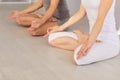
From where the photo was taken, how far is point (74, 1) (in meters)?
4.69

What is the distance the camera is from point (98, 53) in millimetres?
2725

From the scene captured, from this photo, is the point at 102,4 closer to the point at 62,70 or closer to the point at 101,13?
the point at 101,13

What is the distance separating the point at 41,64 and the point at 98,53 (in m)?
0.54

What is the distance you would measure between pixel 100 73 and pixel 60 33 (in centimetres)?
79

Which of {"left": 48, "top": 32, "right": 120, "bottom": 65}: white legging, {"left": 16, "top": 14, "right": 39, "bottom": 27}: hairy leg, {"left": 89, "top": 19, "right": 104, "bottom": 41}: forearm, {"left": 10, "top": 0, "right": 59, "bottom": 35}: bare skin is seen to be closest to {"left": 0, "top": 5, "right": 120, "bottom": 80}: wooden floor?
{"left": 48, "top": 32, "right": 120, "bottom": 65}: white legging

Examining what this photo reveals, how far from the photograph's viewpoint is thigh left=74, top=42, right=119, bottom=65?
8.76 ft

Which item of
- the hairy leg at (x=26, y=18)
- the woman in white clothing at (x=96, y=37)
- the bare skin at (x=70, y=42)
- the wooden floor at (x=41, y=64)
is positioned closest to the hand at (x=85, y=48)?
the woman in white clothing at (x=96, y=37)

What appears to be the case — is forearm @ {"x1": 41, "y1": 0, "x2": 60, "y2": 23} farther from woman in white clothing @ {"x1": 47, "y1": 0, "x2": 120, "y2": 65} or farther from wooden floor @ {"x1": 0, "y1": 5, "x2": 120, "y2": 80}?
woman in white clothing @ {"x1": 47, "y1": 0, "x2": 120, "y2": 65}

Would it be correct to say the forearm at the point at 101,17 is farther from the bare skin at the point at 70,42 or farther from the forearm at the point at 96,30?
the bare skin at the point at 70,42

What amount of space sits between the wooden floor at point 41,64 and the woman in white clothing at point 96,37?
9cm

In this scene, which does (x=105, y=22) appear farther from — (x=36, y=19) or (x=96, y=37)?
(x=36, y=19)

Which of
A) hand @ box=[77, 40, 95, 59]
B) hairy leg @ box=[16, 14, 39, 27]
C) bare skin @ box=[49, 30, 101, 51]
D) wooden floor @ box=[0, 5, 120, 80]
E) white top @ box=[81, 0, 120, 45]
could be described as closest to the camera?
wooden floor @ box=[0, 5, 120, 80]

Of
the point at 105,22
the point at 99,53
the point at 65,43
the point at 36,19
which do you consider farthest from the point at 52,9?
the point at 99,53

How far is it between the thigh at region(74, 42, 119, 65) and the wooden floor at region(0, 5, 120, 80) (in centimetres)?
5
